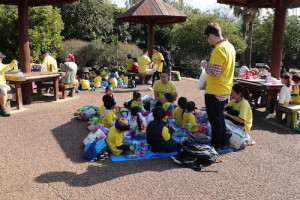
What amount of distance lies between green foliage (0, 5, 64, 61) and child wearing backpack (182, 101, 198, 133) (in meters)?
9.00

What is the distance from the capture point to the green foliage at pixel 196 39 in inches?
659

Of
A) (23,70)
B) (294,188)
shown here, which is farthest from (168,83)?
(23,70)

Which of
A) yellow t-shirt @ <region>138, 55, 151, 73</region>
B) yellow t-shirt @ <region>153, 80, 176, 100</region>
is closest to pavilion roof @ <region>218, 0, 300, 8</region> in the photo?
yellow t-shirt @ <region>153, 80, 176, 100</region>

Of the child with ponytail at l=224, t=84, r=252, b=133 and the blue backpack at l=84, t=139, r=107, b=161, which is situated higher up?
the child with ponytail at l=224, t=84, r=252, b=133

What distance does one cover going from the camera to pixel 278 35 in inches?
304

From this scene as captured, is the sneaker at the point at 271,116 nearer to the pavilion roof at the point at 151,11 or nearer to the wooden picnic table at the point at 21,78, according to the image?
the wooden picnic table at the point at 21,78

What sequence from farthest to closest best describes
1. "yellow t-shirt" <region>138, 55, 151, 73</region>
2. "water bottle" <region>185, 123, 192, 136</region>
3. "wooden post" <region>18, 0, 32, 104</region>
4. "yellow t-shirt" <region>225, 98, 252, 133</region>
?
"yellow t-shirt" <region>138, 55, 151, 73</region>
"wooden post" <region>18, 0, 32, 104</region>
"water bottle" <region>185, 123, 192, 136</region>
"yellow t-shirt" <region>225, 98, 252, 133</region>

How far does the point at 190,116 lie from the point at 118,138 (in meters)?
1.80

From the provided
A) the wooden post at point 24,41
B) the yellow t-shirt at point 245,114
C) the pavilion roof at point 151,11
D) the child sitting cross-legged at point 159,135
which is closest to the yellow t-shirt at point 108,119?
the child sitting cross-legged at point 159,135

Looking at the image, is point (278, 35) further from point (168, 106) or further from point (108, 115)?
point (108, 115)

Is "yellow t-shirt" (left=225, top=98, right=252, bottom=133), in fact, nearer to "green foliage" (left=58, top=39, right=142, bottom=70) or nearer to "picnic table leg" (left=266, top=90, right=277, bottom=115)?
"picnic table leg" (left=266, top=90, right=277, bottom=115)

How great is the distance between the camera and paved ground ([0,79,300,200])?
3.23 metres

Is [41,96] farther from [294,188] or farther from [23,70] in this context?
[294,188]

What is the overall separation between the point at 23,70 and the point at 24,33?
1.07 m
